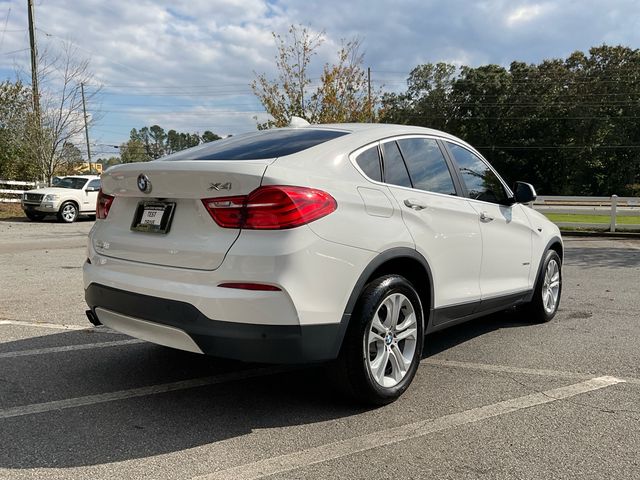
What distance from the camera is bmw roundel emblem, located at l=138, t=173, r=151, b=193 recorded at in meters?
3.32

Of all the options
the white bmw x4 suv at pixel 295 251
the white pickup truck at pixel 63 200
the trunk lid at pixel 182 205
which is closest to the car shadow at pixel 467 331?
the white bmw x4 suv at pixel 295 251

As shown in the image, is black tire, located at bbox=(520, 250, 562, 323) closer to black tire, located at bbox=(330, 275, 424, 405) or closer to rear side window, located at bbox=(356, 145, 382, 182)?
black tire, located at bbox=(330, 275, 424, 405)

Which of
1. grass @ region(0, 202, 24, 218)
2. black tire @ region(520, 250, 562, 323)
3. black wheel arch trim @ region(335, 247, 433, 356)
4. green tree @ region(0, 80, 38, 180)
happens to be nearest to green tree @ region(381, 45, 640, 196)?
green tree @ region(0, 80, 38, 180)

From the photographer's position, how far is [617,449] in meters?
2.96

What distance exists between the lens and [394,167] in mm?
3832

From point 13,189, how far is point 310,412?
27641mm

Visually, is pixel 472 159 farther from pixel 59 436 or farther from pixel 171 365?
pixel 59 436

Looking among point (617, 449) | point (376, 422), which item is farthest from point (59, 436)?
point (617, 449)

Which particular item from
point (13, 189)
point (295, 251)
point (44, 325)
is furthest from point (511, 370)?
point (13, 189)

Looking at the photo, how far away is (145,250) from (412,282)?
1763mm

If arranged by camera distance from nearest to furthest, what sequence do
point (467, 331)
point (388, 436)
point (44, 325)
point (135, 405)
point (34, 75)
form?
point (388, 436)
point (135, 405)
point (44, 325)
point (467, 331)
point (34, 75)

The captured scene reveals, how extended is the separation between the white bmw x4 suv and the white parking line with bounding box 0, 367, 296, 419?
48 cm

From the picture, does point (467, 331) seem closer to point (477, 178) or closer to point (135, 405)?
point (477, 178)

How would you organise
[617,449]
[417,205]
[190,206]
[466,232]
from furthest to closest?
[466,232] < [417,205] < [190,206] < [617,449]
